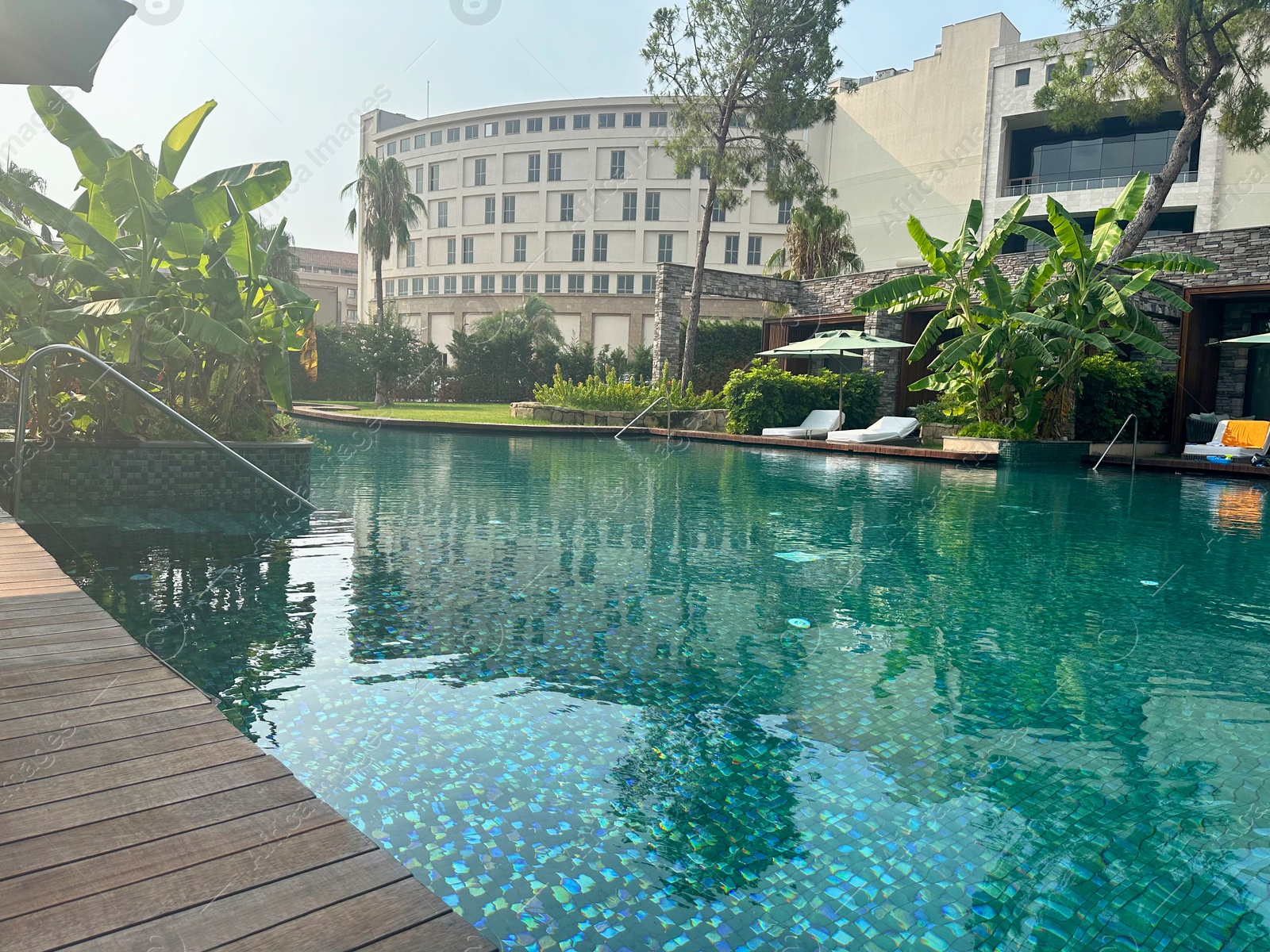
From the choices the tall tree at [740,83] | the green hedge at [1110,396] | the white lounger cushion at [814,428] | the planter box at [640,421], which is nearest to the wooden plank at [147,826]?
the white lounger cushion at [814,428]

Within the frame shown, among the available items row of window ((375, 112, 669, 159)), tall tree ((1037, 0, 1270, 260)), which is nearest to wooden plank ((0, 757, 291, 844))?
tall tree ((1037, 0, 1270, 260))

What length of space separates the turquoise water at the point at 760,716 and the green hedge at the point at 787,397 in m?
12.9

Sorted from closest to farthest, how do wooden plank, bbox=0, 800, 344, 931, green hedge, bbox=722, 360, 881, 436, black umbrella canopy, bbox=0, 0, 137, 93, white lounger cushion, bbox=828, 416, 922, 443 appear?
wooden plank, bbox=0, 800, 344, 931
black umbrella canopy, bbox=0, 0, 137, 93
white lounger cushion, bbox=828, 416, 922, 443
green hedge, bbox=722, 360, 881, 436

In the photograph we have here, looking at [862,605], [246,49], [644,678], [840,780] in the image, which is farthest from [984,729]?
[246,49]

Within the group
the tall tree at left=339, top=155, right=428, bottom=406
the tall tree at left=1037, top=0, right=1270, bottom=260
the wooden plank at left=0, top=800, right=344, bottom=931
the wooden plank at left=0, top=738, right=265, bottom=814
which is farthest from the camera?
the tall tree at left=339, top=155, right=428, bottom=406

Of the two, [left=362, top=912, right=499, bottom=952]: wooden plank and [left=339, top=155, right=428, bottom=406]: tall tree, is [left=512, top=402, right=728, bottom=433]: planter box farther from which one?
[left=339, top=155, right=428, bottom=406]: tall tree

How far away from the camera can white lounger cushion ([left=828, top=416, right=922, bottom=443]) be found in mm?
18539

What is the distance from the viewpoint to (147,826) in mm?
2037

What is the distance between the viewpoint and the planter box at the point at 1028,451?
15.9 m

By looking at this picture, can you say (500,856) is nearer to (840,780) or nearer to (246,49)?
(840,780)

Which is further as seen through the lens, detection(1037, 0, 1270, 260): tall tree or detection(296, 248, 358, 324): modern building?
detection(296, 248, 358, 324): modern building

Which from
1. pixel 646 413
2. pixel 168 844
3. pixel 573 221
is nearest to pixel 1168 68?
pixel 646 413

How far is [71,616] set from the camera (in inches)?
146

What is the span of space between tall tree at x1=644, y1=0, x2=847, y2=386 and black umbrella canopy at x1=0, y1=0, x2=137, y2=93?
21228mm
